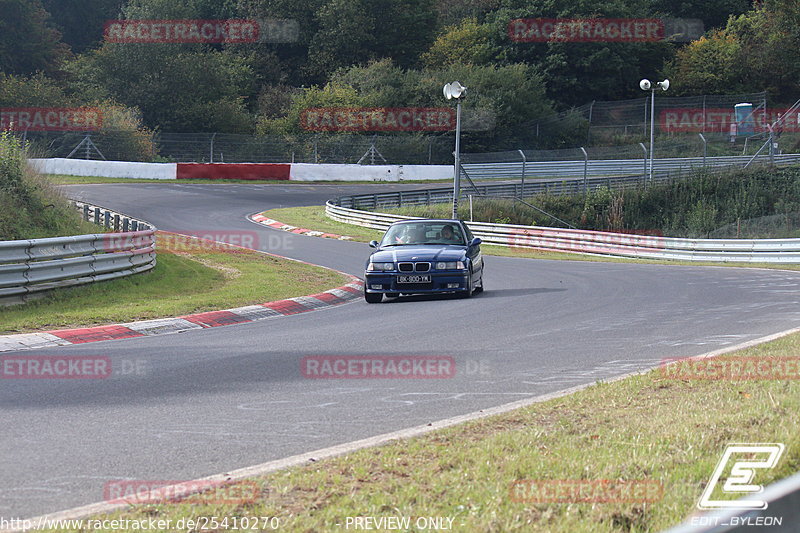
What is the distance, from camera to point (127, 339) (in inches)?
465

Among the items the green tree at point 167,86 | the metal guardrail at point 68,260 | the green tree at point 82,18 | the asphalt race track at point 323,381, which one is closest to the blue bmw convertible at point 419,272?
the asphalt race track at point 323,381

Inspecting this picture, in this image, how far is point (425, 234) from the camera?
702 inches

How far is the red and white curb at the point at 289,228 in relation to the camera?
3398 cm

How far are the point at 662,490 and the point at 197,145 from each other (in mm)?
52182

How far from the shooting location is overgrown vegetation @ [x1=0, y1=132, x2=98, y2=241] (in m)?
16.7

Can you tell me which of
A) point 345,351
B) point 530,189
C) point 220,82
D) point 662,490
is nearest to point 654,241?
point 530,189

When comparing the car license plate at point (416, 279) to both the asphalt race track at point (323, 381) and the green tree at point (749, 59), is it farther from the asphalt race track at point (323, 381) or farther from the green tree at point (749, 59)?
the green tree at point (749, 59)

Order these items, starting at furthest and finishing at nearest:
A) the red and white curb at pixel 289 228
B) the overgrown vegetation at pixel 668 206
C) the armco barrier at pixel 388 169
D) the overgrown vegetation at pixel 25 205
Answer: the armco barrier at pixel 388 169 < the overgrown vegetation at pixel 668 206 < the red and white curb at pixel 289 228 < the overgrown vegetation at pixel 25 205

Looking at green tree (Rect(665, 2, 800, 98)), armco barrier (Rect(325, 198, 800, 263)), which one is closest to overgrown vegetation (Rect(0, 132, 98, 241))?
armco barrier (Rect(325, 198, 800, 263))

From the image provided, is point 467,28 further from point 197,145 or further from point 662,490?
point 662,490

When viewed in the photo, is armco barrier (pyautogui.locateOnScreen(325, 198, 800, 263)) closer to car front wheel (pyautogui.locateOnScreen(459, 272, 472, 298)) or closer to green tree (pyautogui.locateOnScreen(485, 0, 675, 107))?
car front wheel (pyautogui.locateOnScreen(459, 272, 472, 298))

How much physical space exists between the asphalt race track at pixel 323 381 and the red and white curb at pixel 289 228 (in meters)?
Result: 15.5

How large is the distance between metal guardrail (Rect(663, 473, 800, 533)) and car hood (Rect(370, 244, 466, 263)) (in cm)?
1380

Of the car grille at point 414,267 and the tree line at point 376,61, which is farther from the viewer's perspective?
the tree line at point 376,61
